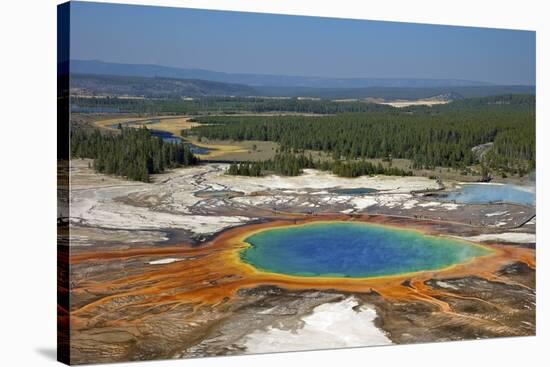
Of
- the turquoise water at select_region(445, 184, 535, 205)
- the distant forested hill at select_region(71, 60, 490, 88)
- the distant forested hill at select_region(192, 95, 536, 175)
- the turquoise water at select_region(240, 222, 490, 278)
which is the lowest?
the turquoise water at select_region(240, 222, 490, 278)

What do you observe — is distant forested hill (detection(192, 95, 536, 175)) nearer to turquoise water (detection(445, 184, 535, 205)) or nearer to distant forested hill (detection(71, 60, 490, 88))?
turquoise water (detection(445, 184, 535, 205))

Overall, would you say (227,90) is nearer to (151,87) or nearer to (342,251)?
(151,87)

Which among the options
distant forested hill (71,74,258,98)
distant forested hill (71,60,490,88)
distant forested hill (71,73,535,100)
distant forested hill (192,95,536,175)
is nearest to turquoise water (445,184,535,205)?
distant forested hill (192,95,536,175)

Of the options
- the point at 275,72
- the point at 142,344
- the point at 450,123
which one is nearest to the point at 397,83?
the point at 450,123

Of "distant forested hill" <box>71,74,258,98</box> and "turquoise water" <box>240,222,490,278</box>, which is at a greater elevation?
"distant forested hill" <box>71,74,258,98</box>

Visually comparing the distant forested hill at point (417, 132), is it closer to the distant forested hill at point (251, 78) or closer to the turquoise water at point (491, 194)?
the turquoise water at point (491, 194)

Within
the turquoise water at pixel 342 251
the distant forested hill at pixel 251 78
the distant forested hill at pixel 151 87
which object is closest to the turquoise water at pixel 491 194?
the turquoise water at pixel 342 251
